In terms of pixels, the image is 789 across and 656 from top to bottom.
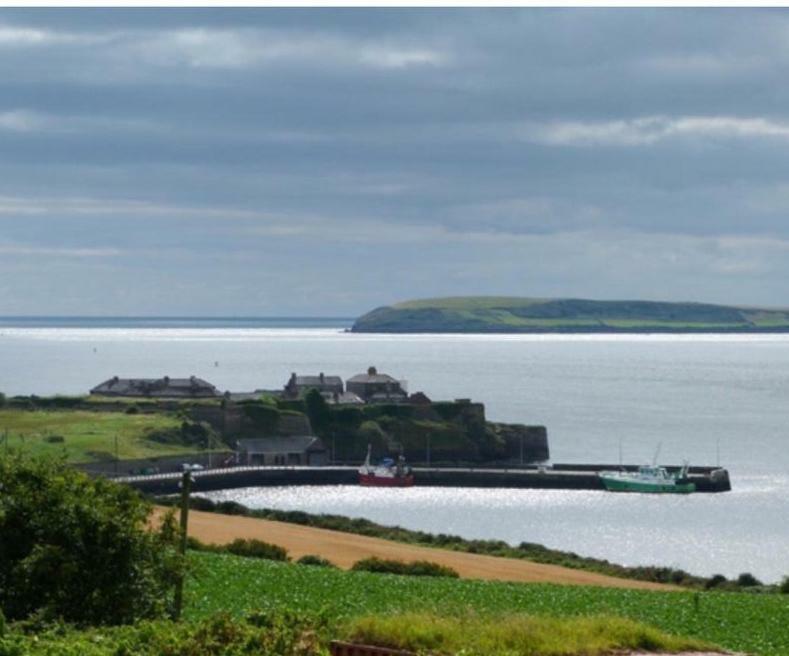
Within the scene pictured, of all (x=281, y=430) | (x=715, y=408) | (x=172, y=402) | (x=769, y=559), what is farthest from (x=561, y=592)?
(x=715, y=408)

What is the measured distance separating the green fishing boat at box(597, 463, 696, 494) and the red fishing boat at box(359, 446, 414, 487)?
13417mm

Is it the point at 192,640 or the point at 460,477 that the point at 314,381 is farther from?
the point at 192,640

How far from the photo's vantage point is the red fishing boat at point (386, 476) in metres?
97.4

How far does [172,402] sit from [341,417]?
14.1m

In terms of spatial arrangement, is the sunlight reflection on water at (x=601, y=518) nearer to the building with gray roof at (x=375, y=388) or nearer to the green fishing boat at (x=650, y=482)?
the green fishing boat at (x=650, y=482)

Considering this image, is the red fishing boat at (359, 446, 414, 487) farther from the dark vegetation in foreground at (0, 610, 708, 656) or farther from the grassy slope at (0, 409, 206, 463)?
the dark vegetation in foreground at (0, 610, 708, 656)

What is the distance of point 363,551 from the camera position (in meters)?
45.1

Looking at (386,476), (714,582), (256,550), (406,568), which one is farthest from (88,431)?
(406,568)

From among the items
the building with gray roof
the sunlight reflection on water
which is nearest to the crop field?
the sunlight reflection on water

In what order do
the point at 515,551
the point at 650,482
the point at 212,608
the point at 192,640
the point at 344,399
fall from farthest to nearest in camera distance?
the point at 344,399, the point at 650,482, the point at 515,551, the point at 212,608, the point at 192,640

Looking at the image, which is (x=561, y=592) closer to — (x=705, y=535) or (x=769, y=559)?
(x=769, y=559)

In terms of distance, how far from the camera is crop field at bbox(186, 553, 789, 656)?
2306cm

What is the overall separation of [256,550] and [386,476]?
60949 millimetres

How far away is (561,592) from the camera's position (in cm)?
A: 2820
